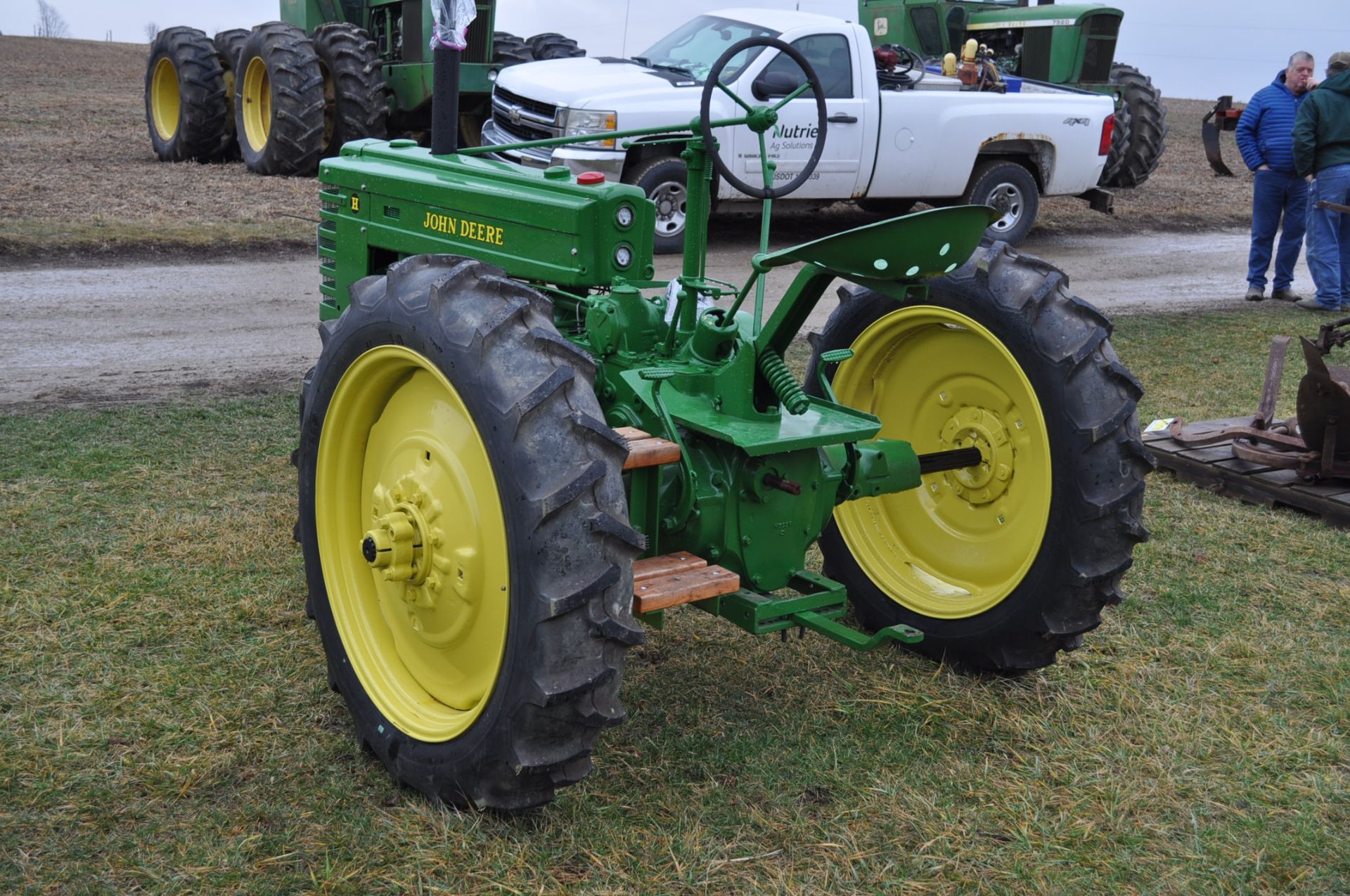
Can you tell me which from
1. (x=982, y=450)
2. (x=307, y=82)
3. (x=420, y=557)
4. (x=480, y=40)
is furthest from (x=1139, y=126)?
(x=420, y=557)

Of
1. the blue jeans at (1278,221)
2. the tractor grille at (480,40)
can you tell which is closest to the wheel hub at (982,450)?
the blue jeans at (1278,221)

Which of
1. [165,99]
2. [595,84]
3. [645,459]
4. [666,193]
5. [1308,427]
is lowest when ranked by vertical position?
[1308,427]

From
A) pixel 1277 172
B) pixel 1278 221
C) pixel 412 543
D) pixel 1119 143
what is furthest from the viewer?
pixel 1119 143

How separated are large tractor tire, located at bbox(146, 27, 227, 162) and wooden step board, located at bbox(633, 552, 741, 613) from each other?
1207 cm

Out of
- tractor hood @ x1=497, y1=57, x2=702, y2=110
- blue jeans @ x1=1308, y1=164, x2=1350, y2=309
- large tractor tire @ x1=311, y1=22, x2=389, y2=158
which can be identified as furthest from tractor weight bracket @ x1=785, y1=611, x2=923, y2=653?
large tractor tire @ x1=311, y1=22, x2=389, y2=158

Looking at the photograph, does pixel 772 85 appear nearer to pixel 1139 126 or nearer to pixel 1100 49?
pixel 1100 49

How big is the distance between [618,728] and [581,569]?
3.18 feet

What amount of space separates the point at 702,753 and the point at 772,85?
7.71 m

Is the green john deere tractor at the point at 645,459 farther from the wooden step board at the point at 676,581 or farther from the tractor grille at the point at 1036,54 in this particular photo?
the tractor grille at the point at 1036,54

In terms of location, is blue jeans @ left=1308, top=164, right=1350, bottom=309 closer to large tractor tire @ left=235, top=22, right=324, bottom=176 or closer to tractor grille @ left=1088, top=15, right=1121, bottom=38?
tractor grille @ left=1088, top=15, right=1121, bottom=38

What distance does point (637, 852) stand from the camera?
2789 millimetres

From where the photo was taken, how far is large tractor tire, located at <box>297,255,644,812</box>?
2516 millimetres

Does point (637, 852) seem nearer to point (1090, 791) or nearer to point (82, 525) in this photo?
point (1090, 791)

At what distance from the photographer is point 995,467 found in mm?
3621
